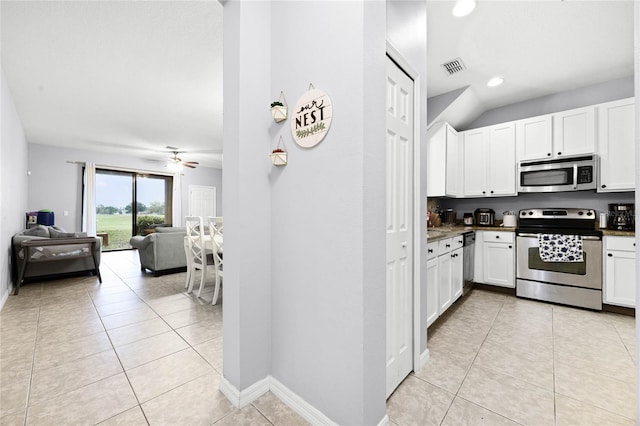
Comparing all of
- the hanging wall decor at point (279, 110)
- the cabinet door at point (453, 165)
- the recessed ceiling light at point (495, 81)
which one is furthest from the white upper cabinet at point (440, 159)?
the hanging wall decor at point (279, 110)

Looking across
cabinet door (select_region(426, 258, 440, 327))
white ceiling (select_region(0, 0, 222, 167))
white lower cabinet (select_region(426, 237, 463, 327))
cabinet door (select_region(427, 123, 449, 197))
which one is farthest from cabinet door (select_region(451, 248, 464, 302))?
white ceiling (select_region(0, 0, 222, 167))

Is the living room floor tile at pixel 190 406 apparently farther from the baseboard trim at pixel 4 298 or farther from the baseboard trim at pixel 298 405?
the baseboard trim at pixel 4 298

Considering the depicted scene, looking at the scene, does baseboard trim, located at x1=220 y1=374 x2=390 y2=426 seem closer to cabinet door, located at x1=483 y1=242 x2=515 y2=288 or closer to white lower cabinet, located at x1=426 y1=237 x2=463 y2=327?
white lower cabinet, located at x1=426 y1=237 x2=463 y2=327

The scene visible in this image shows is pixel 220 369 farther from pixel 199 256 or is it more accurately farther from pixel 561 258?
pixel 561 258

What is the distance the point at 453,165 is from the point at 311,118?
11.0 ft

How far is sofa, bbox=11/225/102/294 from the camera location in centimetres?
348

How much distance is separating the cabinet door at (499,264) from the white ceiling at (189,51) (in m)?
2.15

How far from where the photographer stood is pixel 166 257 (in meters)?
4.33

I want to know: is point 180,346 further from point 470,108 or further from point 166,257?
point 470,108

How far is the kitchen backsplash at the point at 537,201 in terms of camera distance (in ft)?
10.8

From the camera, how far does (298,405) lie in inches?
55.7

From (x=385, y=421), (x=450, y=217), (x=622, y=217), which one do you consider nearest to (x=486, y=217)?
(x=450, y=217)

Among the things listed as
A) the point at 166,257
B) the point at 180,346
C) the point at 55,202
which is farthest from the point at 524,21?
the point at 55,202

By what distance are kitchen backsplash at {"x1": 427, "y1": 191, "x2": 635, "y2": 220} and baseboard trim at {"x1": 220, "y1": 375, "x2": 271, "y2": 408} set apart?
11.7 ft
